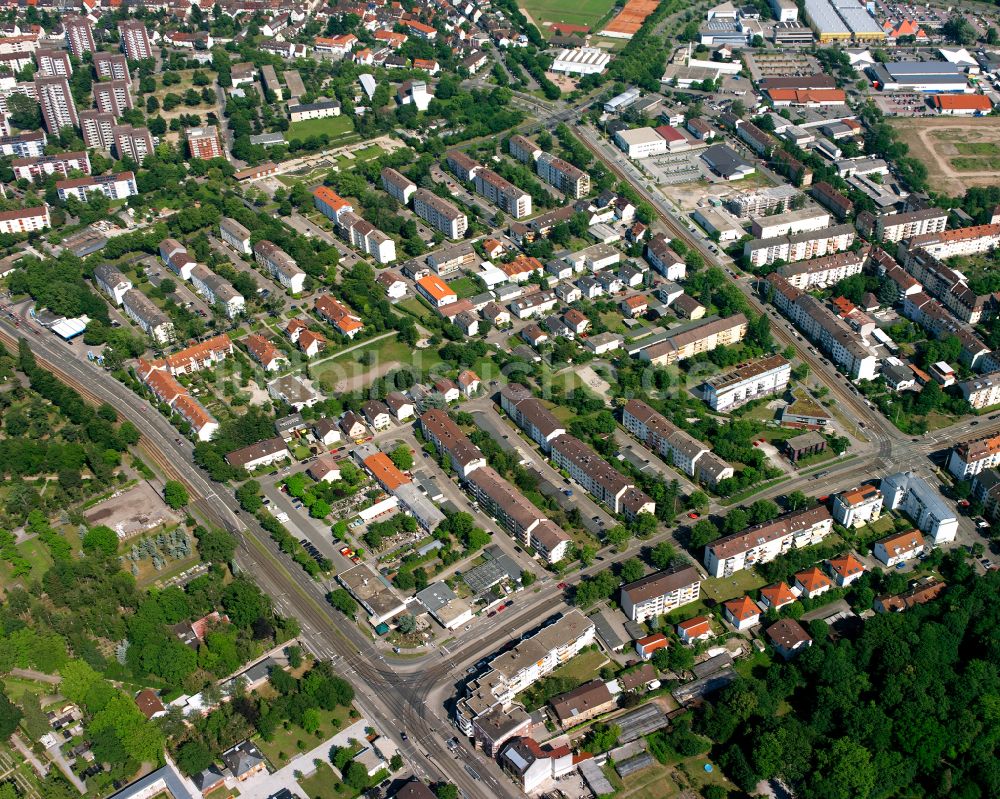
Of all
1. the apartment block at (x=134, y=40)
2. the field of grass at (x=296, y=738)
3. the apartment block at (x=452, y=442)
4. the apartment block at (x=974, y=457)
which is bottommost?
the field of grass at (x=296, y=738)

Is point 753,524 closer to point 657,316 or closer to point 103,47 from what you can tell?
point 657,316

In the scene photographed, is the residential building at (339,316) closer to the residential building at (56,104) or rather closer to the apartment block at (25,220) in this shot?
the apartment block at (25,220)

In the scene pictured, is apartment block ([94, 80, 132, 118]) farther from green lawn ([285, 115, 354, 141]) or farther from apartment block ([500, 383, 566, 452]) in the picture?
apartment block ([500, 383, 566, 452])

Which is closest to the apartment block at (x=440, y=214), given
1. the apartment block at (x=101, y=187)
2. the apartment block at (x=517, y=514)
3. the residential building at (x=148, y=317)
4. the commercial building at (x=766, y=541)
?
the residential building at (x=148, y=317)

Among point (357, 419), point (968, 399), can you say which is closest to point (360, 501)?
point (357, 419)

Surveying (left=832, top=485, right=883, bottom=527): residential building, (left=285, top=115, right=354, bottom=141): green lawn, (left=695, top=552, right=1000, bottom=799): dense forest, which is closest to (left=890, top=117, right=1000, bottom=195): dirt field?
(left=832, top=485, right=883, bottom=527): residential building

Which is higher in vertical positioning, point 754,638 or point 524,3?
point 524,3

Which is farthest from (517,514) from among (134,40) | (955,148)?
(134,40)
